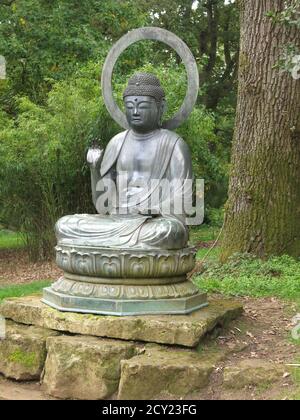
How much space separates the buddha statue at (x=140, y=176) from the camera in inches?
184

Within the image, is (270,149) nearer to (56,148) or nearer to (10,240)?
(56,148)

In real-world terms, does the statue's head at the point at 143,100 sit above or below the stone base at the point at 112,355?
above

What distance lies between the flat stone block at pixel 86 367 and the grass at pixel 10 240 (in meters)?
8.07

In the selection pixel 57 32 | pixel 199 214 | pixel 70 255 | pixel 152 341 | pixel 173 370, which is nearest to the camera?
pixel 173 370

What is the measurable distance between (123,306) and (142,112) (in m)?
1.56

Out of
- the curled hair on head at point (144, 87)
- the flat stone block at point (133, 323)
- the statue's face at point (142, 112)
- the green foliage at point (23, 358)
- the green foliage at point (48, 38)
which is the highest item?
the green foliage at point (48, 38)

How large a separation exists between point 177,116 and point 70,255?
1.56 m

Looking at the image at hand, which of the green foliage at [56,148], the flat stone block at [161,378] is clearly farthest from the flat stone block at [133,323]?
the green foliage at [56,148]

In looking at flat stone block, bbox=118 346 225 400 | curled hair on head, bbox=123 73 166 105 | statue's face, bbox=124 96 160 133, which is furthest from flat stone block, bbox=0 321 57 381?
curled hair on head, bbox=123 73 166 105

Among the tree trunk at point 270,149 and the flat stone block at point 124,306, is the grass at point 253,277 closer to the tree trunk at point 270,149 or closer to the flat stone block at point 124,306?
the tree trunk at point 270,149

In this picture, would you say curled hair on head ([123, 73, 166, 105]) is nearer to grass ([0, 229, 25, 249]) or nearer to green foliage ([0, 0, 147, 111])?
green foliage ([0, 0, 147, 111])

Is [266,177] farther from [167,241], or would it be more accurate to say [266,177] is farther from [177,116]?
[167,241]
